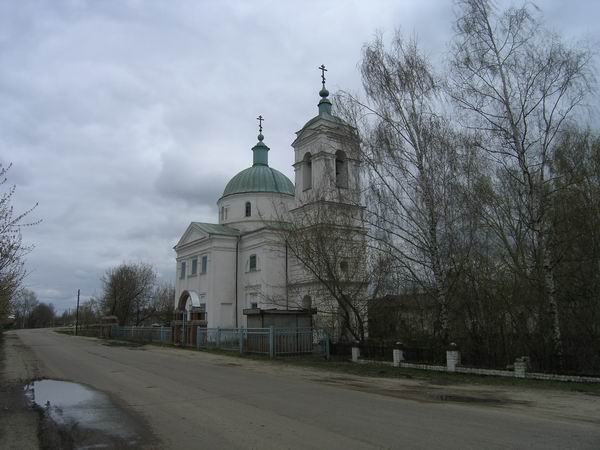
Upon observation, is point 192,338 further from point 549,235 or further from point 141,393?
point 549,235

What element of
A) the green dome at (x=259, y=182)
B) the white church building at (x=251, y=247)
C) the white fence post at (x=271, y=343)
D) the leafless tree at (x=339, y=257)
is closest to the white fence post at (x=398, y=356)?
the leafless tree at (x=339, y=257)

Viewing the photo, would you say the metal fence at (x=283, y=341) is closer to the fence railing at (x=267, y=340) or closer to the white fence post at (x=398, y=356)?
the fence railing at (x=267, y=340)

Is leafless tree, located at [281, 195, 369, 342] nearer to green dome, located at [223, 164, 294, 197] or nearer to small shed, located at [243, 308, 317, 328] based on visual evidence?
small shed, located at [243, 308, 317, 328]

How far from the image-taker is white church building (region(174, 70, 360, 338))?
30.2m

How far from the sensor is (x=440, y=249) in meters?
17.0

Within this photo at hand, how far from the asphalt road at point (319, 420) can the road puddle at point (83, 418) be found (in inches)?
16.2

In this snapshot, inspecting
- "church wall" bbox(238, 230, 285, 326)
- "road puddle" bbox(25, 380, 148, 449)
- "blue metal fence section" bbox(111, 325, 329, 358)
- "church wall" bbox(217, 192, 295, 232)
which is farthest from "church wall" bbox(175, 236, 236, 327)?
"road puddle" bbox(25, 380, 148, 449)

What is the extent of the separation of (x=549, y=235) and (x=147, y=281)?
194 ft

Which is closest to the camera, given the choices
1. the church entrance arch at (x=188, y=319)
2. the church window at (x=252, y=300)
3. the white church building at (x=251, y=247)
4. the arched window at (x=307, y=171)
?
the white church building at (x=251, y=247)

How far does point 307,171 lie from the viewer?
3219cm

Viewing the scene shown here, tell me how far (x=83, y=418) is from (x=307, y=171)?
25.2 meters

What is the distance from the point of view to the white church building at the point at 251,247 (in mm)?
30217

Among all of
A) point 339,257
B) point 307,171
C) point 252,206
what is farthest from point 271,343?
point 252,206

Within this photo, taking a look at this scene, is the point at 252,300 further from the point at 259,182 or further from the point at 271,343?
the point at 271,343
